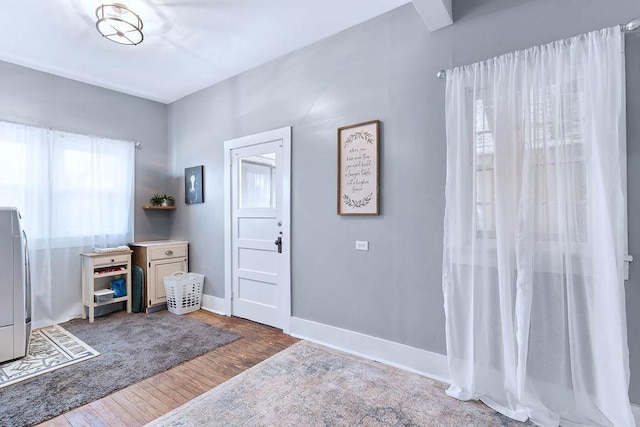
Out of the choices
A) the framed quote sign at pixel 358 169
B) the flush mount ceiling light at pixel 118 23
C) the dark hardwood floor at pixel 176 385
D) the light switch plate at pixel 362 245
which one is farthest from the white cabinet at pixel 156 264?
the light switch plate at pixel 362 245

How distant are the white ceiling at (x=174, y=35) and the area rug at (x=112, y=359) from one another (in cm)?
280

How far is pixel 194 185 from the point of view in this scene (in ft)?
13.9

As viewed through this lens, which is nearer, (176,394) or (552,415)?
(552,415)

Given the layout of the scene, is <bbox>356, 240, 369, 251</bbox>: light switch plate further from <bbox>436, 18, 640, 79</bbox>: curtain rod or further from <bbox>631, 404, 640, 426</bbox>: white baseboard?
<bbox>436, 18, 640, 79</bbox>: curtain rod

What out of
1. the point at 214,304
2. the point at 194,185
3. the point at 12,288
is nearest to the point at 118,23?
the point at 194,185

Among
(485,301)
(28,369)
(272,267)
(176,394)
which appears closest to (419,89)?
(485,301)

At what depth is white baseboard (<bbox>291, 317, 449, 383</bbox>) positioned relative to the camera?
2355 mm

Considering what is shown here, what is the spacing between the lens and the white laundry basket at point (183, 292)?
3871 mm

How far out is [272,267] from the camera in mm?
3422

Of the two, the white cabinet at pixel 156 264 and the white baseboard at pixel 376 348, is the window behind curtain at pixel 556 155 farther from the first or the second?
the white cabinet at pixel 156 264

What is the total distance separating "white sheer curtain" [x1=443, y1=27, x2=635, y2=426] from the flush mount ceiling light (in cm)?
247

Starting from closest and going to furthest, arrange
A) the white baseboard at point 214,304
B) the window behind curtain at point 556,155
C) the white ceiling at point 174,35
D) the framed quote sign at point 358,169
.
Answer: the window behind curtain at point 556,155 → the white ceiling at point 174,35 → the framed quote sign at point 358,169 → the white baseboard at point 214,304

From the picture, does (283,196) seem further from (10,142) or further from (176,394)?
(10,142)

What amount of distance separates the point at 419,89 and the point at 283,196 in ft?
5.26
